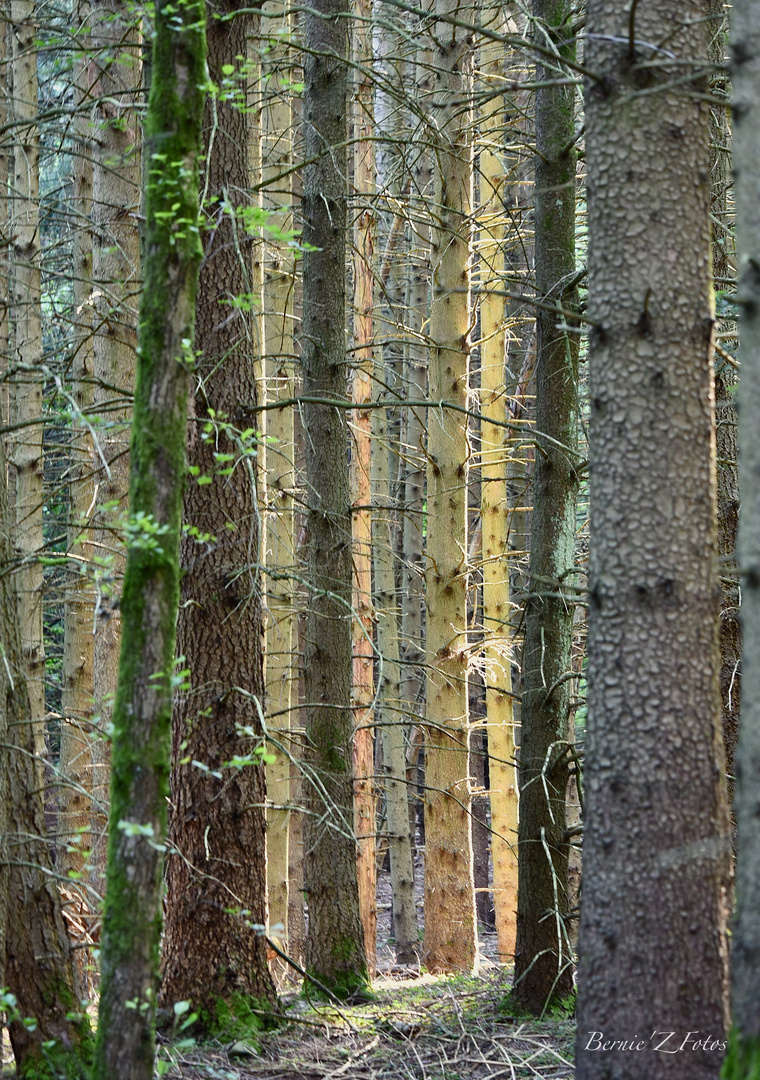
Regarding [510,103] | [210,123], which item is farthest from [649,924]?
[510,103]

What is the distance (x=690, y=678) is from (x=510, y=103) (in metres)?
6.95

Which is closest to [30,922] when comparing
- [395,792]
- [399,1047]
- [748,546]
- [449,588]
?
[399,1047]

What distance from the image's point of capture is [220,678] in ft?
18.8

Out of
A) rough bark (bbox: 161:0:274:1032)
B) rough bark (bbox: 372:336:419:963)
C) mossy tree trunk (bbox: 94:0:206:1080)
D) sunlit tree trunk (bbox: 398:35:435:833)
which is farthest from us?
rough bark (bbox: 372:336:419:963)

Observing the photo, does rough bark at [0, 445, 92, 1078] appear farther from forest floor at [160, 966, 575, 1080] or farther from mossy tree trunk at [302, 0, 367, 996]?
mossy tree trunk at [302, 0, 367, 996]

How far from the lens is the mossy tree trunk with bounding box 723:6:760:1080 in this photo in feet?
9.53

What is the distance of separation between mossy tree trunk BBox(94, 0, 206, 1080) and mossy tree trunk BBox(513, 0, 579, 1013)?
266cm

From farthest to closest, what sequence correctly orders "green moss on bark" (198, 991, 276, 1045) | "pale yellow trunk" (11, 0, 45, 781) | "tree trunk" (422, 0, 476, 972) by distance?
"tree trunk" (422, 0, 476, 972) → "pale yellow trunk" (11, 0, 45, 781) → "green moss on bark" (198, 991, 276, 1045)

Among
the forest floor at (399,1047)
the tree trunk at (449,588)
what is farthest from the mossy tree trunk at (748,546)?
the tree trunk at (449,588)

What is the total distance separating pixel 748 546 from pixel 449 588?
5676 millimetres

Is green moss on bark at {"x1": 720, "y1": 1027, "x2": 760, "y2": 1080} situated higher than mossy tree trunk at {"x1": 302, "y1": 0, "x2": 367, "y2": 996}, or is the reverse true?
mossy tree trunk at {"x1": 302, "y1": 0, "x2": 367, "y2": 996}

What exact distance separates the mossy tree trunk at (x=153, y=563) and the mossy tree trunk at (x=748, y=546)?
6.50ft

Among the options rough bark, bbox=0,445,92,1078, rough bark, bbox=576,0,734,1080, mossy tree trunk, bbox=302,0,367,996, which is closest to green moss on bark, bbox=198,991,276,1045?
rough bark, bbox=0,445,92,1078
